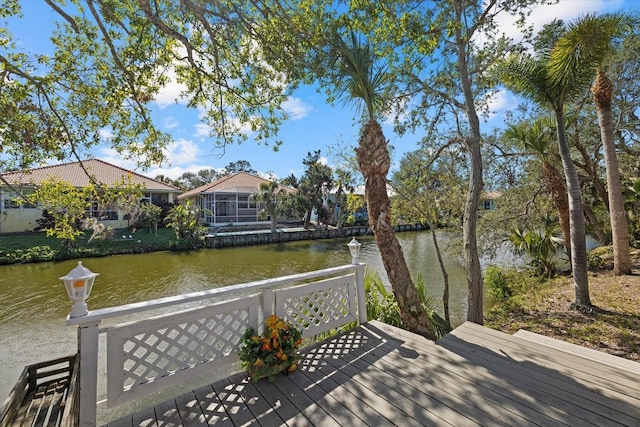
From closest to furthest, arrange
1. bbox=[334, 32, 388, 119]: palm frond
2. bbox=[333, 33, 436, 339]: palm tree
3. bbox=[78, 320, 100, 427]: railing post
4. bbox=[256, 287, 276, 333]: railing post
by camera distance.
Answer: bbox=[78, 320, 100, 427]: railing post
bbox=[256, 287, 276, 333]: railing post
bbox=[334, 32, 388, 119]: palm frond
bbox=[333, 33, 436, 339]: palm tree

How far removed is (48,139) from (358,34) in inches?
188

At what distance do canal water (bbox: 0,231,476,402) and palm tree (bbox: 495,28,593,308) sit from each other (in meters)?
2.52

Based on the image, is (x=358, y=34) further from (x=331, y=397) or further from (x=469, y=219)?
(x=331, y=397)

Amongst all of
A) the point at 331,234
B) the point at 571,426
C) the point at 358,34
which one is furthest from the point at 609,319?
the point at 331,234

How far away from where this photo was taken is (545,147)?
6.38 m

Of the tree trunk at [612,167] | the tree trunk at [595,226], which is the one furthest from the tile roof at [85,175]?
the tree trunk at [595,226]

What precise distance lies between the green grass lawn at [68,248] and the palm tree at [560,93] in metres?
17.2

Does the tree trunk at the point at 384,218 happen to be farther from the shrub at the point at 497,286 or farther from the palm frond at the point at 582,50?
the shrub at the point at 497,286

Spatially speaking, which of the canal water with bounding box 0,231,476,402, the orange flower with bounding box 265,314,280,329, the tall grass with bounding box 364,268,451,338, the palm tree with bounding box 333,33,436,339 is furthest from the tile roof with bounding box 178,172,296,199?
the orange flower with bounding box 265,314,280,329

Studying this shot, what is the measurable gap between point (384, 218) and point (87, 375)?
347 centimetres

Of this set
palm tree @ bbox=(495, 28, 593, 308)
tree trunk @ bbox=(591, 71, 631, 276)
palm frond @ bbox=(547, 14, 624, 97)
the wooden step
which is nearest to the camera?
the wooden step

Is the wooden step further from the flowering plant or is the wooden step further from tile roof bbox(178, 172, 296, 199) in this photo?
tile roof bbox(178, 172, 296, 199)

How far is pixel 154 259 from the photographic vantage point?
46.6 feet

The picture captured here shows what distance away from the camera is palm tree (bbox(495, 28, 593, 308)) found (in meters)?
4.92
